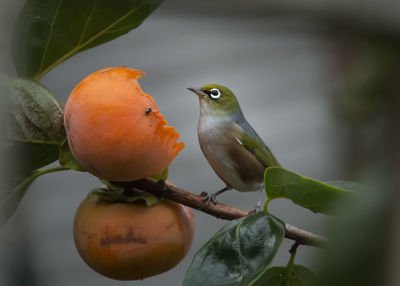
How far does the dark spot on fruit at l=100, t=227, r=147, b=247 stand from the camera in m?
0.56

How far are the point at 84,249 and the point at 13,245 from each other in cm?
160

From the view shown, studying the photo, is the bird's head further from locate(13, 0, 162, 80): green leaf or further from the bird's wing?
locate(13, 0, 162, 80): green leaf

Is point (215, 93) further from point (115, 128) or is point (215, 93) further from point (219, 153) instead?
point (115, 128)

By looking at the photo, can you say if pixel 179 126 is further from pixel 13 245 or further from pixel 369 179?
pixel 369 179

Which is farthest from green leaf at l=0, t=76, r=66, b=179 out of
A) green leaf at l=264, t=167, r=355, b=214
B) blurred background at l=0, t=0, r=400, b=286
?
blurred background at l=0, t=0, r=400, b=286

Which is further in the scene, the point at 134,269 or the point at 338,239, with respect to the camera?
the point at 134,269

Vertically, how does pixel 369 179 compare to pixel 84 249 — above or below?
above

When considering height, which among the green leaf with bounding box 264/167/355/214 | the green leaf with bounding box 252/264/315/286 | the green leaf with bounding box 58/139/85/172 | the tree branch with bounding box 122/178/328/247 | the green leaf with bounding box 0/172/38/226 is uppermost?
the green leaf with bounding box 264/167/355/214

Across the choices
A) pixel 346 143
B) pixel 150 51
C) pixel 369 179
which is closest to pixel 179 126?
pixel 150 51

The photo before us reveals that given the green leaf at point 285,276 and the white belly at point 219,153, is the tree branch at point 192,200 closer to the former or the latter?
the green leaf at point 285,276

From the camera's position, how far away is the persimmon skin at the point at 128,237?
0.56m

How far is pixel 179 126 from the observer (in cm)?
277

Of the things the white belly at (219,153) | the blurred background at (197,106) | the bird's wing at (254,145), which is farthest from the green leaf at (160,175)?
the blurred background at (197,106)

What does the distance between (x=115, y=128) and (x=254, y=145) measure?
0.48 metres
